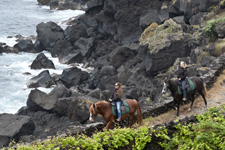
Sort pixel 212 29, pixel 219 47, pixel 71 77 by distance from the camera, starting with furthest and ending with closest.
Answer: pixel 71 77
pixel 212 29
pixel 219 47

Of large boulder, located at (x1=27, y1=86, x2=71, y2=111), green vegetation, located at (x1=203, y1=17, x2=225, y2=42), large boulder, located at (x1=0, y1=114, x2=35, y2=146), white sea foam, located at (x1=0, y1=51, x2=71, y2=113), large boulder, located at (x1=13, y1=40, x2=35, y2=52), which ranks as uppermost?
green vegetation, located at (x1=203, y1=17, x2=225, y2=42)

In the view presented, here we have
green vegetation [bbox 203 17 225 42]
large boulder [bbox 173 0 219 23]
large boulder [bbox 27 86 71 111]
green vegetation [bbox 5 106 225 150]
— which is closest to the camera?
green vegetation [bbox 5 106 225 150]

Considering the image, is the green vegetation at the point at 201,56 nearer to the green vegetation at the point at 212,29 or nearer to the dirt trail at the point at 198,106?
the green vegetation at the point at 212,29

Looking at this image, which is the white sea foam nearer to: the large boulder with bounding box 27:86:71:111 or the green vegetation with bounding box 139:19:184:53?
the large boulder with bounding box 27:86:71:111

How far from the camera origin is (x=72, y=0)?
4673 inches

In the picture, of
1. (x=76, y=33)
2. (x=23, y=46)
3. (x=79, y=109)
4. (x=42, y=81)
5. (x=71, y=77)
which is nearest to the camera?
(x=79, y=109)

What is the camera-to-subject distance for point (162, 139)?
10648 millimetres

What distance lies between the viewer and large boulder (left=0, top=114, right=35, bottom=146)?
28.0 metres

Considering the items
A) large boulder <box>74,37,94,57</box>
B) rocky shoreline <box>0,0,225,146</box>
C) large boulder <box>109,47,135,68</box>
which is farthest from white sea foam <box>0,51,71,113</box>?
large boulder <box>109,47,135,68</box>

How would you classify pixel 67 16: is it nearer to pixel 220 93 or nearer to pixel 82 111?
pixel 82 111

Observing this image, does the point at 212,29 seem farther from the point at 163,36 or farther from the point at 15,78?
the point at 15,78

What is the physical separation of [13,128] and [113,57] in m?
24.6

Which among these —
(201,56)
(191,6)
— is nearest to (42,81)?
(201,56)

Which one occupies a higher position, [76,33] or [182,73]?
[182,73]
